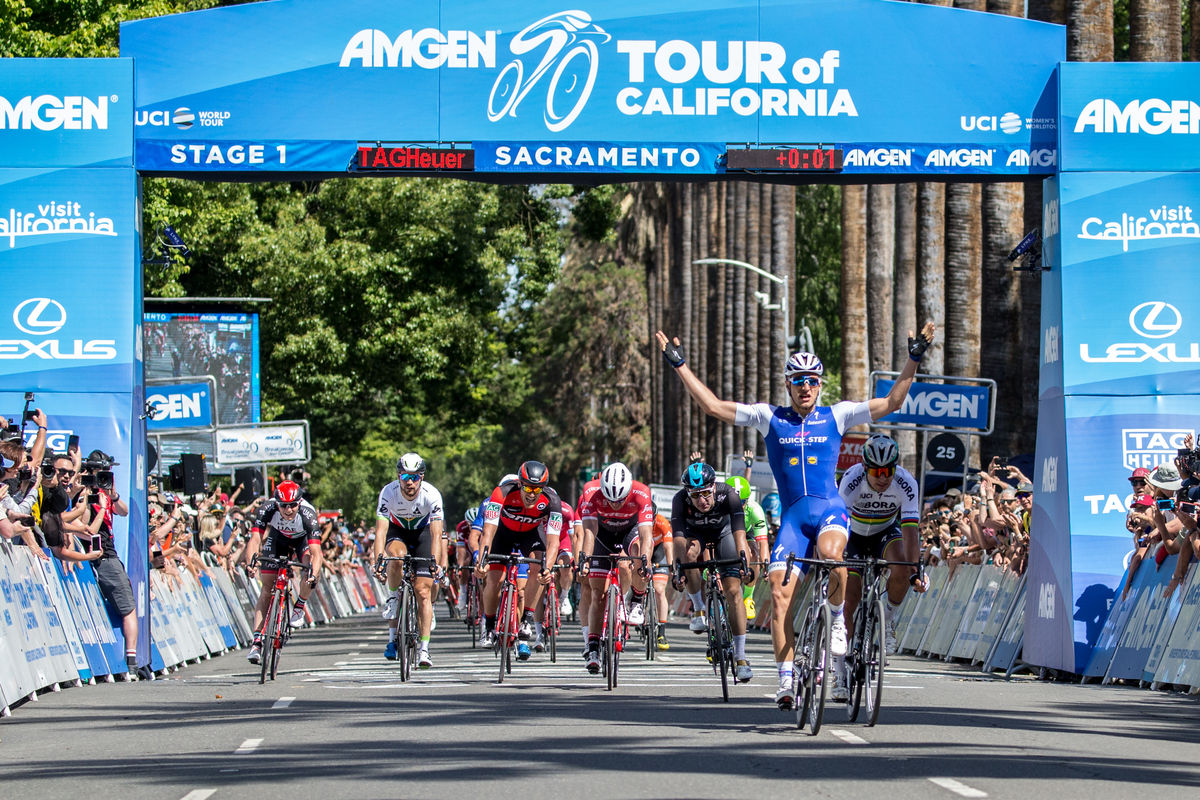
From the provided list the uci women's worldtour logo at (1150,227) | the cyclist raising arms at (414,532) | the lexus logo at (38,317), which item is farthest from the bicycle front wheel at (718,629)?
the lexus logo at (38,317)

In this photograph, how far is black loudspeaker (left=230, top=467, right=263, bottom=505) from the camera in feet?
126

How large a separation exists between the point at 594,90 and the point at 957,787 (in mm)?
12266

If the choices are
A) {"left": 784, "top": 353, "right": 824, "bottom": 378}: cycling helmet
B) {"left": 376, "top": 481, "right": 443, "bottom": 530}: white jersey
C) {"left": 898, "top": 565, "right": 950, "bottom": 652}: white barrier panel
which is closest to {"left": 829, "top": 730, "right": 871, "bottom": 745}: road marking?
{"left": 784, "top": 353, "right": 824, "bottom": 378}: cycling helmet

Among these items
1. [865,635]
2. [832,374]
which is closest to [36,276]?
[865,635]

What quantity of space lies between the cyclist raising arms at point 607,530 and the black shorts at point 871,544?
12.9 feet

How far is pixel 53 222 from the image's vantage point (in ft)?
64.4

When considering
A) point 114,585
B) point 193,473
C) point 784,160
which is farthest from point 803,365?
point 193,473

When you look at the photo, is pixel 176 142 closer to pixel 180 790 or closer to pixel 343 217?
pixel 180 790

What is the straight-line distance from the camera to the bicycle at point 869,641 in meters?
11.4

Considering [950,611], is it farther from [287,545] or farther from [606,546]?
[287,545]

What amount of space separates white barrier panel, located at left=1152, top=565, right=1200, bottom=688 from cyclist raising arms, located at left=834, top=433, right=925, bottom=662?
14.9 ft

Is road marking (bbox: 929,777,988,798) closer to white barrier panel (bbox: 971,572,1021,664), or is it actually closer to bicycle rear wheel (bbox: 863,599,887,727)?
bicycle rear wheel (bbox: 863,599,887,727)

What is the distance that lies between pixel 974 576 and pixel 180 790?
1440 centimetres

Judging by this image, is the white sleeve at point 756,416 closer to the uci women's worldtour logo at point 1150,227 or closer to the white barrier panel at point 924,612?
the uci women's worldtour logo at point 1150,227
